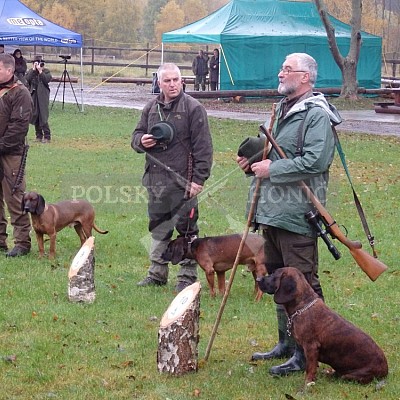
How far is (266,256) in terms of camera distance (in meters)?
6.08

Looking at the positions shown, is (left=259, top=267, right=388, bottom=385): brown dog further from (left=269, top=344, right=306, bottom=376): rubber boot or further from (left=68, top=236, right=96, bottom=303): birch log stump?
(left=68, top=236, right=96, bottom=303): birch log stump

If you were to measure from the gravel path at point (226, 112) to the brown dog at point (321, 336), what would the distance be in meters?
17.5

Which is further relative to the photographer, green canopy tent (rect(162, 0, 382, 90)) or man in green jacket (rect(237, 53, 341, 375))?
green canopy tent (rect(162, 0, 382, 90))

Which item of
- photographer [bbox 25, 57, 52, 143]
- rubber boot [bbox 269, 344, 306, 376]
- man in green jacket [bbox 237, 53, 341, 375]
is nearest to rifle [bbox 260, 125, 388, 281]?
man in green jacket [bbox 237, 53, 341, 375]

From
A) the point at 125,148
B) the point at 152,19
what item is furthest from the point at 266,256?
the point at 152,19

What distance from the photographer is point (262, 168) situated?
5574mm

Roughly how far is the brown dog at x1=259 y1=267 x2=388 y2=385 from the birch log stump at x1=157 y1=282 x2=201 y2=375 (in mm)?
524

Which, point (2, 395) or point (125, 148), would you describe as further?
point (125, 148)

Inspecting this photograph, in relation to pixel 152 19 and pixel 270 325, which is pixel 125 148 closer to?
pixel 270 325

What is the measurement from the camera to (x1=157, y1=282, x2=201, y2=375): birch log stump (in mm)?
5605

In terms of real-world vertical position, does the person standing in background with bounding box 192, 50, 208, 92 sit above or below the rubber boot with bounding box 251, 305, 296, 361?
below

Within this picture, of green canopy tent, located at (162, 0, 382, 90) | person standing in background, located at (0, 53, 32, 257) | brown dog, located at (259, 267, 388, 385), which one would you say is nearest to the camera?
brown dog, located at (259, 267, 388, 385)

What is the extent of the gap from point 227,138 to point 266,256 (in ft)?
48.3

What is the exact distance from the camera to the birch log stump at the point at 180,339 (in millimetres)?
5605
